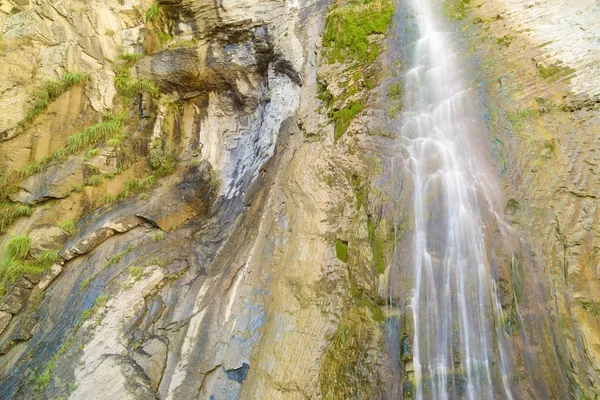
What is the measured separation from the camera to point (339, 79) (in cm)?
774

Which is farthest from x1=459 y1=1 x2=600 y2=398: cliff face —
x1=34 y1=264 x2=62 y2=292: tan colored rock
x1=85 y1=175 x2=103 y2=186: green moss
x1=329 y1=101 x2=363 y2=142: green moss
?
x1=85 y1=175 x2=103 y2=186: green moss

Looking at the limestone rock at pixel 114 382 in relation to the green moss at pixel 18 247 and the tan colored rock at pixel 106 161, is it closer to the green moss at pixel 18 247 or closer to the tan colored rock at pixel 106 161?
the green moss at pixel 18 247

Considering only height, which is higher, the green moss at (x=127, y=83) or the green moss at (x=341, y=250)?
the green moss at (x=127, y=83)

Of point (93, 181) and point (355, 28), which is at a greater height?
point (355, 28)

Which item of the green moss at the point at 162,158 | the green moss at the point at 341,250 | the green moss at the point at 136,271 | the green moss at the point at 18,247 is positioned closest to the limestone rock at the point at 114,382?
the green moss at the point at 136,271

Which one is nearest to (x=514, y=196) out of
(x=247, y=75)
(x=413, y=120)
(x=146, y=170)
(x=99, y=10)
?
(x=413, y=120)

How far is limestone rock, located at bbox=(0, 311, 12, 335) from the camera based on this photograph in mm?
6091

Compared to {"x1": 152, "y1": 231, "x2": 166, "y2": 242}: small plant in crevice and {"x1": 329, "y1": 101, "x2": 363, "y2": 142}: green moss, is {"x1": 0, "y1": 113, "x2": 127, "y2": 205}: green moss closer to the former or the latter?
{"x1": 152, "y1": 231, "x2": 166, "y2": 242}: small plant in crevice

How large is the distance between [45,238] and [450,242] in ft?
22.7

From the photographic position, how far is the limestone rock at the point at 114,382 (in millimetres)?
5043

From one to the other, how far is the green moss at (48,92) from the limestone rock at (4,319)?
4125 mm

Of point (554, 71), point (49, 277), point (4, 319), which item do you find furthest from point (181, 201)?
point (554, 71)

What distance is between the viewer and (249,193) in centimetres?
732

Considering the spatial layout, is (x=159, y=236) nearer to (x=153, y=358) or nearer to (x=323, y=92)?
(x=153, y=358)
